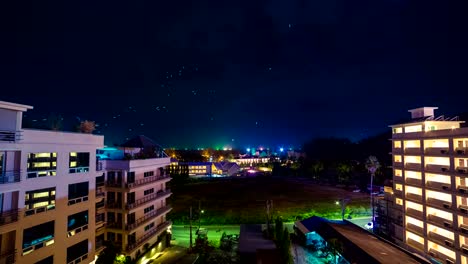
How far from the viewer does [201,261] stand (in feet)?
85.0

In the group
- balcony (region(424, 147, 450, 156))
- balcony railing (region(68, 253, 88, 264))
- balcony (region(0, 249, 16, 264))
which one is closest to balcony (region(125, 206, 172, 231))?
balcony railing (region(68, 253, 88, 264))

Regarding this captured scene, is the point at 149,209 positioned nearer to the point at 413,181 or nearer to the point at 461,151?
the point at 413,181

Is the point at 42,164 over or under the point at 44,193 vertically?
over

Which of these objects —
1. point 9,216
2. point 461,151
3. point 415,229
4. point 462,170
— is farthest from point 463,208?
point 9,216

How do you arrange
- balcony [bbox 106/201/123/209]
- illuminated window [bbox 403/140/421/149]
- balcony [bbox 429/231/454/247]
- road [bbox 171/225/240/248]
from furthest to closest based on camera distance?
road [bbox 171/225/240/248] < illuminated window [bbox 403/140/421/149] < balcony [bbox 106/201/123/209] < balcony [bbox 429/231/454/247]

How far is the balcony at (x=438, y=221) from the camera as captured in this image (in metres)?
26.4

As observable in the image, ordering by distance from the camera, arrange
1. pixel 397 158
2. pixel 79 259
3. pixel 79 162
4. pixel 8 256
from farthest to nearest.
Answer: pixel 397 158 < pixel 79 162 < pixel 79 259 < pixel 8 256

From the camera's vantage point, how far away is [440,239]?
89.2 feet

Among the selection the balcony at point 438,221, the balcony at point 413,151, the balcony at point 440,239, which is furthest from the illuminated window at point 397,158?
the balcony at point 440,239

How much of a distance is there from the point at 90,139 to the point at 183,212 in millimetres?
35701

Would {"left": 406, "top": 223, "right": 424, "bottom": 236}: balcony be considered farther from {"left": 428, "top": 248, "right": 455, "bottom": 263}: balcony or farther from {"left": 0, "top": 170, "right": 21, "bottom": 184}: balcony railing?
{"left": 0, "top": 170, "right": 21, "bottom": 184}: balcony railing

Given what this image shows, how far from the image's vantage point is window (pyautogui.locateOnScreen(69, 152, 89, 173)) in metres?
18.7

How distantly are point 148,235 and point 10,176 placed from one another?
17.9m

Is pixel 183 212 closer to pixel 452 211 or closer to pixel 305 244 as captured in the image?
pixel 305 244
